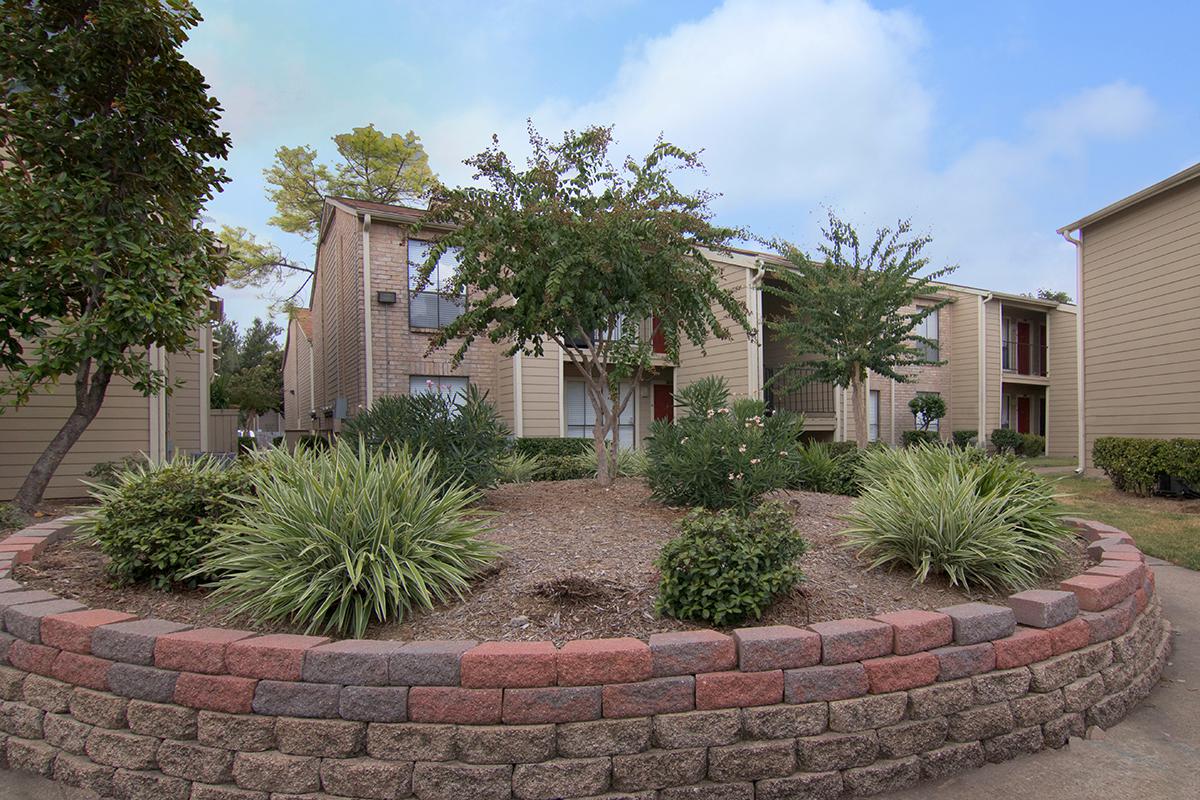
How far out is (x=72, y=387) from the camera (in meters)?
9.36

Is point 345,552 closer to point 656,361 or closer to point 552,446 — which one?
point 552,446

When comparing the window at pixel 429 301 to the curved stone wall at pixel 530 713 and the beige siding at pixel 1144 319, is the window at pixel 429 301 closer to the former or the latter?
the curved stone wall at pixel 530 713

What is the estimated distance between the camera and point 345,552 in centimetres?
318

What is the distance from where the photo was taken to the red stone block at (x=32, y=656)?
3.07 metres

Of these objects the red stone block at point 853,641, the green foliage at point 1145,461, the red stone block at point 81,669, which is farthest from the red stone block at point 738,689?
the green foliage at point 1145,461

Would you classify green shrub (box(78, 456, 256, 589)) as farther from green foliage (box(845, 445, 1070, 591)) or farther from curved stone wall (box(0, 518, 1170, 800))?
green foliage (box(845, 445, 1070, 591))

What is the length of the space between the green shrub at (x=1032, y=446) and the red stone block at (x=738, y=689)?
69.1 feet

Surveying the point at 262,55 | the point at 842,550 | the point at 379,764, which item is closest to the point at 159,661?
the point at 379,764

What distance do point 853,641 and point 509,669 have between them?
1.41m

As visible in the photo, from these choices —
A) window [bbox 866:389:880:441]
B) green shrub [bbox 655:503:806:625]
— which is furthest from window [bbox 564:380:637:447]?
green shrub [bbox 655:503:806:625]

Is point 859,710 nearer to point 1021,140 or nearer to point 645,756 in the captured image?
point 645,756

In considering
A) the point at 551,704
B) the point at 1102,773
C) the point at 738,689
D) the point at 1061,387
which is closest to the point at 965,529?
the point at 1102,773

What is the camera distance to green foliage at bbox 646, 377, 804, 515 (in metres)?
5.11

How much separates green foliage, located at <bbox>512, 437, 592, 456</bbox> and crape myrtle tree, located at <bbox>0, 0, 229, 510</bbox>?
690cm
